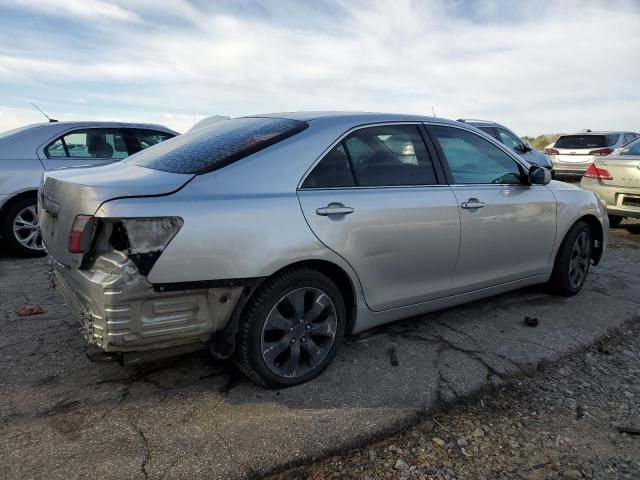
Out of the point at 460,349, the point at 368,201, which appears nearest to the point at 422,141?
the point at 368,201

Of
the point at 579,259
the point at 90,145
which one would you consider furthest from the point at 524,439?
the point at 90,145

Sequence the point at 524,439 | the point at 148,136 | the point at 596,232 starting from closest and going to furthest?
the point at 524,439, the point at 596,232, the point at 148,136

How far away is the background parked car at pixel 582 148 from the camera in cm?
1298

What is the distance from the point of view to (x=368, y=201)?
3.02 metres

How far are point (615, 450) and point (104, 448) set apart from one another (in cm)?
246

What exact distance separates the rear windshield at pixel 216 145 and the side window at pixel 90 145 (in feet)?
10.8

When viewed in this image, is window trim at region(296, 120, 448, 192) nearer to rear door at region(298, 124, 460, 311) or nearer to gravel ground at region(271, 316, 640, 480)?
rear door at region(298, 124, 460, 311)

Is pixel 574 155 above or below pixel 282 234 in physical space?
above

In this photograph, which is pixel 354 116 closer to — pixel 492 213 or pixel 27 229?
pixel 492 213

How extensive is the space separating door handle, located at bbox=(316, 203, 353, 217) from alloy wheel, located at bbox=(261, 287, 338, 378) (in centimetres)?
44

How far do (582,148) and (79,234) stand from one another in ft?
45.0

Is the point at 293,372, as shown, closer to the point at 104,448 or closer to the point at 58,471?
the point at 104,448

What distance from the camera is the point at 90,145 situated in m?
6.26

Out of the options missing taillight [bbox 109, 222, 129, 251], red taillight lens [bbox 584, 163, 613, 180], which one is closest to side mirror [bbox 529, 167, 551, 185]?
missing taillight [bbox 109, 222, 129, 251]
